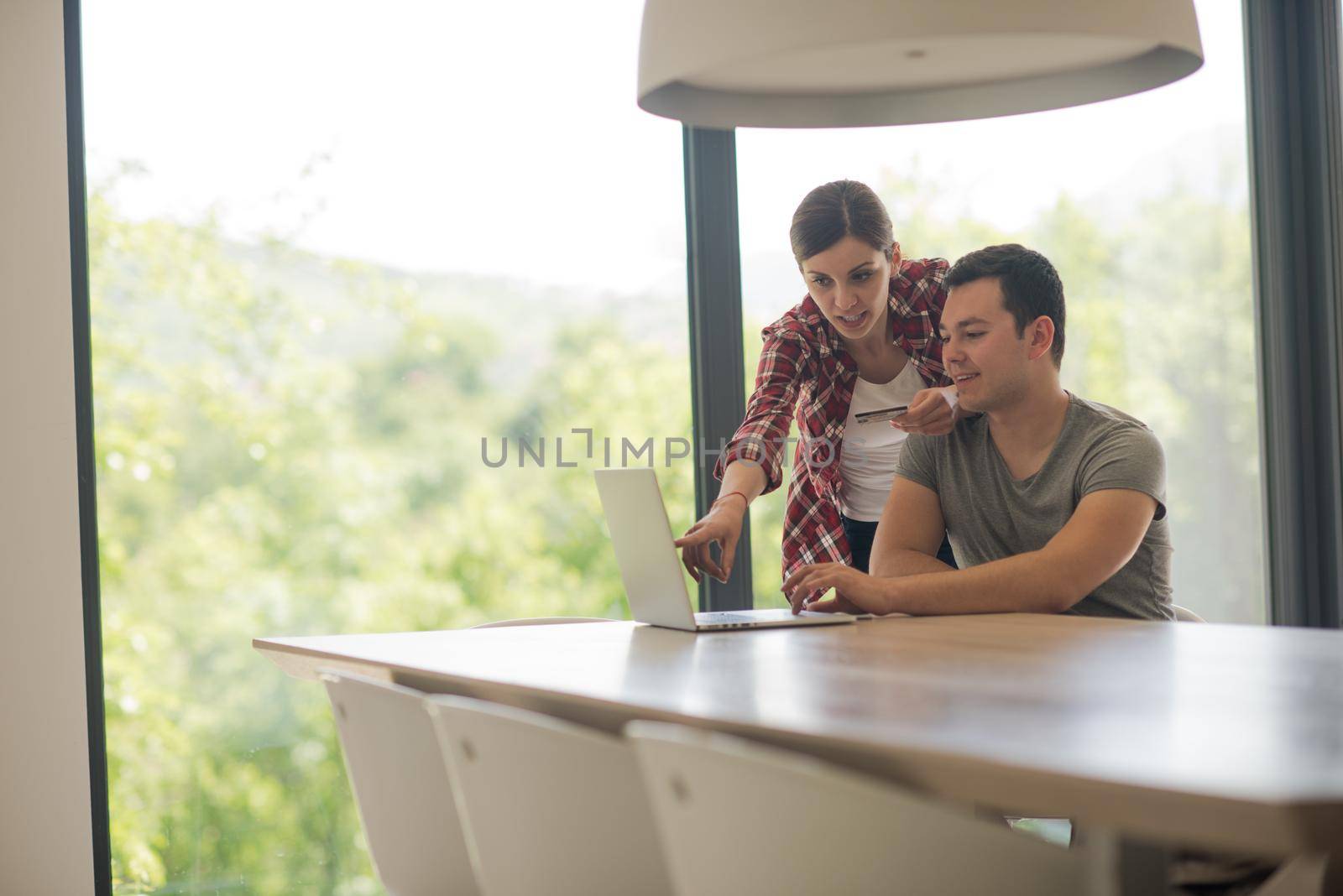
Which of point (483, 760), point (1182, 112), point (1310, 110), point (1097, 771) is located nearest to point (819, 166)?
point (1182, 112)

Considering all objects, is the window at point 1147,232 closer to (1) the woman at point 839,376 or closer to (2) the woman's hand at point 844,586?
(1) the woman at point 839,376

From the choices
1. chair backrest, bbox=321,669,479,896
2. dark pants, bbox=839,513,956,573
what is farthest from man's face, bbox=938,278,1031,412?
chair backrest, bbox=321,669,479,896

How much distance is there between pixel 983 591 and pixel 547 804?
1055mm

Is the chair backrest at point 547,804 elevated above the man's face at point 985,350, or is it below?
below

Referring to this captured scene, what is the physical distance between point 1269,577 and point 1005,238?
1.39 meters

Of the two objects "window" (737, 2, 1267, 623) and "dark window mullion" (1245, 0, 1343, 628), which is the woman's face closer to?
"window" (737, 2, 1267, 623)

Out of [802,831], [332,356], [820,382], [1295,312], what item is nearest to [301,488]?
[332,356]

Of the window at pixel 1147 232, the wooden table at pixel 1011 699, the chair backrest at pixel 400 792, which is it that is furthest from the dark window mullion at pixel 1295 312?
the chair backrest at pixel 400 792

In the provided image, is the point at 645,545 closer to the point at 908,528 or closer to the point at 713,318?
the point at 908,528

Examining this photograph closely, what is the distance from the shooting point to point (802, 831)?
3.15ft

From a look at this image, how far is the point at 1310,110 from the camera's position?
4.19 meters

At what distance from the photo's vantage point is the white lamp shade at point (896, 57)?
5.50ft

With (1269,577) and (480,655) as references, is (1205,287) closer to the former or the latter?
(1269,577)

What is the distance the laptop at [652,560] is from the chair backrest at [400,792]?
0.50 meters
